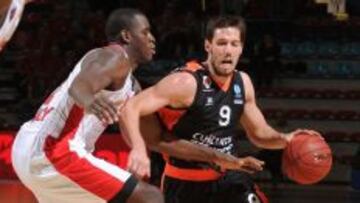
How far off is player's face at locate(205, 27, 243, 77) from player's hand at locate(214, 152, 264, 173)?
495 millimetres

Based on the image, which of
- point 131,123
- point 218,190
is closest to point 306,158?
point 218,190

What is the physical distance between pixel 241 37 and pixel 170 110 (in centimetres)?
57

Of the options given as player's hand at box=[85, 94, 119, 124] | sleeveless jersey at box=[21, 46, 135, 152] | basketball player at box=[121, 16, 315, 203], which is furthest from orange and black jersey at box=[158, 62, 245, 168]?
player's hand at box=[85, 94, 119, 124]

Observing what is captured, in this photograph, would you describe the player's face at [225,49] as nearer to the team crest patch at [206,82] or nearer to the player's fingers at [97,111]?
the team crest patch at [206,82]

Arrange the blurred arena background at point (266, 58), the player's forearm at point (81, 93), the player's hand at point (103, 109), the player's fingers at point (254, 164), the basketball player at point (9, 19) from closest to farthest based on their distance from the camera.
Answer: the basketball player at point (9, 19) → the player's hand at point (103, 109) → the player's forearm at point (81, 93) → the player's fingers at point (254, 164) → the blurred arena background at point (266, 58)

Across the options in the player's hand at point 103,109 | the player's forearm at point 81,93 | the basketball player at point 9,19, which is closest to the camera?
the basketball player at point 9,19

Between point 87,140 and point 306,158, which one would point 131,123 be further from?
point 306,158

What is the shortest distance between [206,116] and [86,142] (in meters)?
0.76

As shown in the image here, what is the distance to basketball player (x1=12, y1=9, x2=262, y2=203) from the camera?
3977mm

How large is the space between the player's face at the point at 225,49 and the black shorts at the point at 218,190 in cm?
58

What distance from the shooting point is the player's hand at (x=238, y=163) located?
4.28m

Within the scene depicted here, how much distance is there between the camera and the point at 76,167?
4.13m

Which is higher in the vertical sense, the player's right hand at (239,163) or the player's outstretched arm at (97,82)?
the player's outstretched arm at (97,82)

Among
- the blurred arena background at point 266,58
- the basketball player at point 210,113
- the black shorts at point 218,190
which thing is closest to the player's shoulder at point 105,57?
the basketball player at point 210,113
